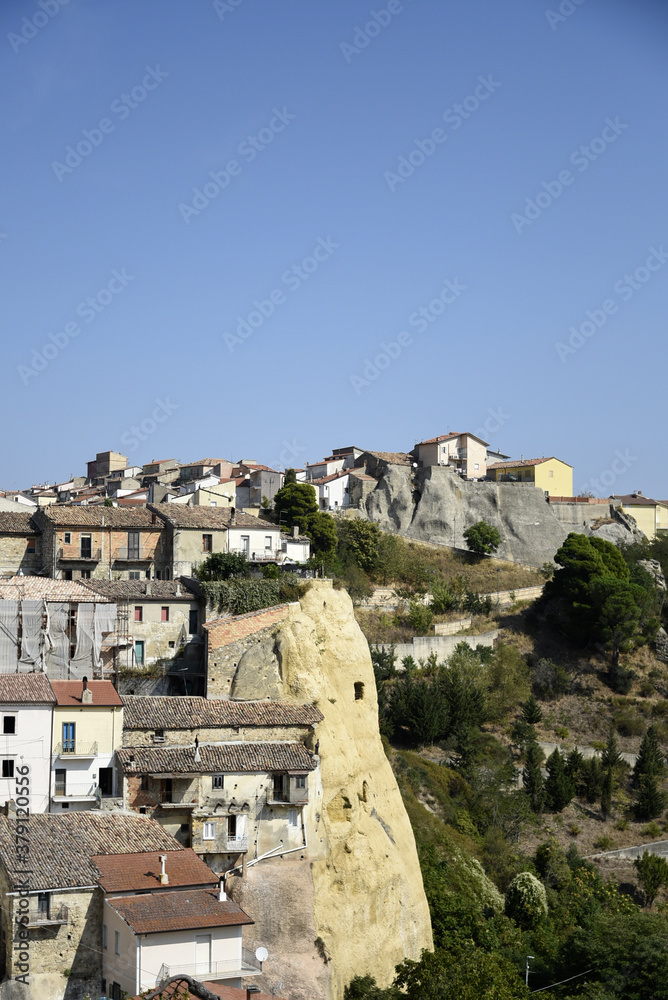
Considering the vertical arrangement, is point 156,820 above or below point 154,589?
below

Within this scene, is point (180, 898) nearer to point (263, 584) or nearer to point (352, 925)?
point (352, 925)

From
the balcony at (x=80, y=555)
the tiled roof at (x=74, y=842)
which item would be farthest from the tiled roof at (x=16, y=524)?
the tiled roof at (x=74, y=842)

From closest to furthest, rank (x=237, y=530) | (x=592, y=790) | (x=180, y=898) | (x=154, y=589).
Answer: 1. (x=180, y=898)
2. (x=154, y=589)
3. (x=237, y=530)
4. (x=592, y=790)

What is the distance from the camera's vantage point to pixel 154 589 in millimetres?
39562

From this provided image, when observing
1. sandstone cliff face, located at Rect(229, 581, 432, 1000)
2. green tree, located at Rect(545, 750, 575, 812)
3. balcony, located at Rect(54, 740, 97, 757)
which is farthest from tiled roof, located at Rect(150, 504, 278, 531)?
green tree, located at Rect(545, 750, 575, 812)

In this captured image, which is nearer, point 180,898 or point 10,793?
point 180,898

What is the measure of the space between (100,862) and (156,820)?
9.44 feet

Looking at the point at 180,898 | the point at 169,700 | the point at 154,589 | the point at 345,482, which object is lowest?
the point at 180,898

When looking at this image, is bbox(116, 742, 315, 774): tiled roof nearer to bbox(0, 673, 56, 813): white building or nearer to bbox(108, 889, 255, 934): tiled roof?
bbox(0, 673, 56, 813): white building

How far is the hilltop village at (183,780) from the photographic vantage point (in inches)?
1075

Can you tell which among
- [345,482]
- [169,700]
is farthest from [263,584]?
→ [345,482]

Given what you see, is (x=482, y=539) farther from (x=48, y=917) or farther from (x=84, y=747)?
(x=48, y=917)

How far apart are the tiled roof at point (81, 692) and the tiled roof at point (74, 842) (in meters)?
2.98

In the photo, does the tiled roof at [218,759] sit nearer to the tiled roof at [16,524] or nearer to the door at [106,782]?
the door at [106,782]
